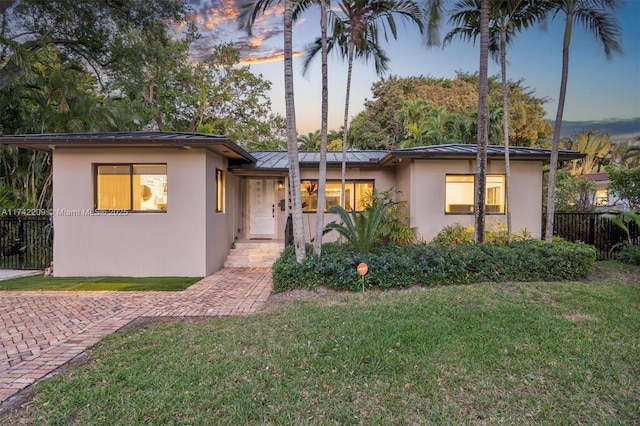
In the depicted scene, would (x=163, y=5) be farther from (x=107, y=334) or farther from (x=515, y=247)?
(x=515, y=247)

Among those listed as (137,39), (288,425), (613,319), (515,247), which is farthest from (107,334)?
(137,39)

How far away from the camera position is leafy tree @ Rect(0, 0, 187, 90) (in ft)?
35.0

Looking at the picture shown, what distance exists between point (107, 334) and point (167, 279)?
12.3 ft

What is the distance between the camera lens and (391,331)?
411cm

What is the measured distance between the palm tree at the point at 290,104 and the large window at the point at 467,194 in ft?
16.4

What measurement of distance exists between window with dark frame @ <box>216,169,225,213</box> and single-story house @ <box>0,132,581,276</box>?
29mm

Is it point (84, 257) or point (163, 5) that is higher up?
point (163, 5)

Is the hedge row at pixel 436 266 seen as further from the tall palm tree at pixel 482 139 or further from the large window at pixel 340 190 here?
the large window at pixel 340 190

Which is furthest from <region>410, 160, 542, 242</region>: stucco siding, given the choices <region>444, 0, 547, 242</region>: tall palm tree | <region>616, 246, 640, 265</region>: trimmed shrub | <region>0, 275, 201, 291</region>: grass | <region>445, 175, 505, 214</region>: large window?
<region>0, 275, 201, 291</region>: grass

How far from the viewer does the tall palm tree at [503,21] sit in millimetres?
7980

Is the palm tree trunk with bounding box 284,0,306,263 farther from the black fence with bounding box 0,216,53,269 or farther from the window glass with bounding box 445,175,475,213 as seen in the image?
the black fence with bounding box 0,216,53,269

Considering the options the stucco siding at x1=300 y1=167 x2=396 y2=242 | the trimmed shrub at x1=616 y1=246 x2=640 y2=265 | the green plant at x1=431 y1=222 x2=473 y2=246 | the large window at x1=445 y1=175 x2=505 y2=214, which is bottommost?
the trimmed shrub at x1=616 y1=246 x2=640 y2=265

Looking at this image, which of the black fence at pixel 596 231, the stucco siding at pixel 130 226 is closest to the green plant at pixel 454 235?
the black fence at pixel 596 231

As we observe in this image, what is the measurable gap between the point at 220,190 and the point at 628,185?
12568 millimetres
